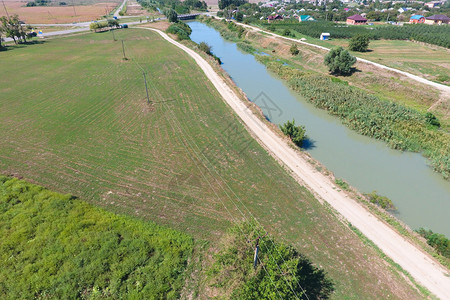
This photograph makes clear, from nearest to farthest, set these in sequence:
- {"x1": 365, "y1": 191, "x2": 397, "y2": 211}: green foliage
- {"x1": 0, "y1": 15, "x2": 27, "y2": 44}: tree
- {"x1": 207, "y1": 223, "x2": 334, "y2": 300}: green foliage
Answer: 1. {"x1": 207, "y1": 223, "x2": 334, "y2": 300}: green foliage
2. {"x1": 365, "y1": 191, "x2": 397, "y2": 211}: green foliage
3. {"x1": 0, "y1": 15, "x2": 27, "y2": 44}: tree

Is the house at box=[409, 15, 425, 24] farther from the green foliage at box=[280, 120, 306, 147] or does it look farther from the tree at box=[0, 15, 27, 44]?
the tree at box=[0, 15, 27, 44]

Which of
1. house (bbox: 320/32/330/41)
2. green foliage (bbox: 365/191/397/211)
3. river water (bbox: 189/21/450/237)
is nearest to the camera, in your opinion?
green foliage (bbox: 365/191/397/211)

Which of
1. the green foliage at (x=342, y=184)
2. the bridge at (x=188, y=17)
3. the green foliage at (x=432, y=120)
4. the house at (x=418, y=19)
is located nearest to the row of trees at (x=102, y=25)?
the bridge at (x=188, y=17)

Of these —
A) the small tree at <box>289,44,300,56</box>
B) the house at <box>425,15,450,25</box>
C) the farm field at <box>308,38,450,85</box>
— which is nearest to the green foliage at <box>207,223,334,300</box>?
the farm field at <box>308,38,450,85</box>

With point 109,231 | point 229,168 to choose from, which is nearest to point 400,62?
point 229,168

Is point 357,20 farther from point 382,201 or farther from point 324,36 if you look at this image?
point 382,201

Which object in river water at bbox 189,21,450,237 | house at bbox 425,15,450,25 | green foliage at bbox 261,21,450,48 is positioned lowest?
river water at bbox 189,21,450,237
